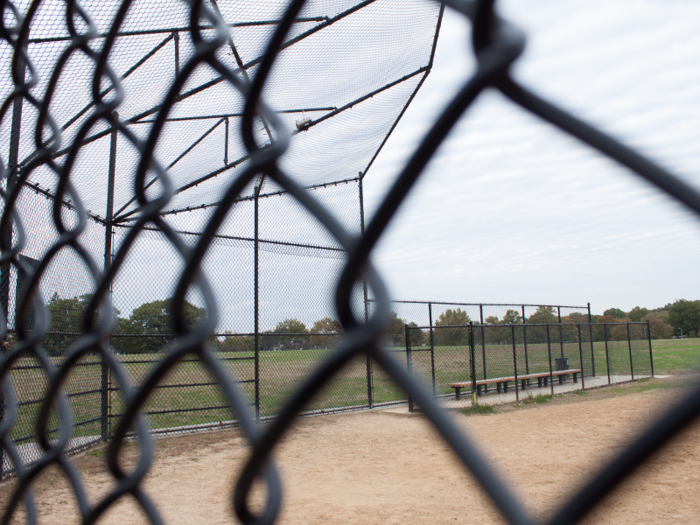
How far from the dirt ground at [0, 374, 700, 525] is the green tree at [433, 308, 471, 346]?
3670 mm

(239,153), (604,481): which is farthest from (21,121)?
(604,481)

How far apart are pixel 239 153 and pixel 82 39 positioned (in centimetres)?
762

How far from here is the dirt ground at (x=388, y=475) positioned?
3953mm

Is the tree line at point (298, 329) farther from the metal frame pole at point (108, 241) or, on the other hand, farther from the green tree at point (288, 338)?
the metal frame pole at point (108, 241)

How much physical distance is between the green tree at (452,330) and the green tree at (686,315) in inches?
414

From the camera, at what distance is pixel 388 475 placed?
5145 mm

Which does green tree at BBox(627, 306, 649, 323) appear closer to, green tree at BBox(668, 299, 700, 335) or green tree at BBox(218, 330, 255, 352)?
green tree at BBox(668, 299, 700, 335)

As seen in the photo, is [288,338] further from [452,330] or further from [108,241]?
[452,330]

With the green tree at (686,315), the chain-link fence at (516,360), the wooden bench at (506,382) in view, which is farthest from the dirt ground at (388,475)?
the wooden bench at (506,382)

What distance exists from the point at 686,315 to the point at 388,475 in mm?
4629

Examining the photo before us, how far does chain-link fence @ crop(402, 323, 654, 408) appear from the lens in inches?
433

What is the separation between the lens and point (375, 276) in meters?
0.42

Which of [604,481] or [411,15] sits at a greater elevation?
[411,15]

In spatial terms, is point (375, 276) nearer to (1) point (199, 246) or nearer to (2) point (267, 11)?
(1) point (199, 246)
